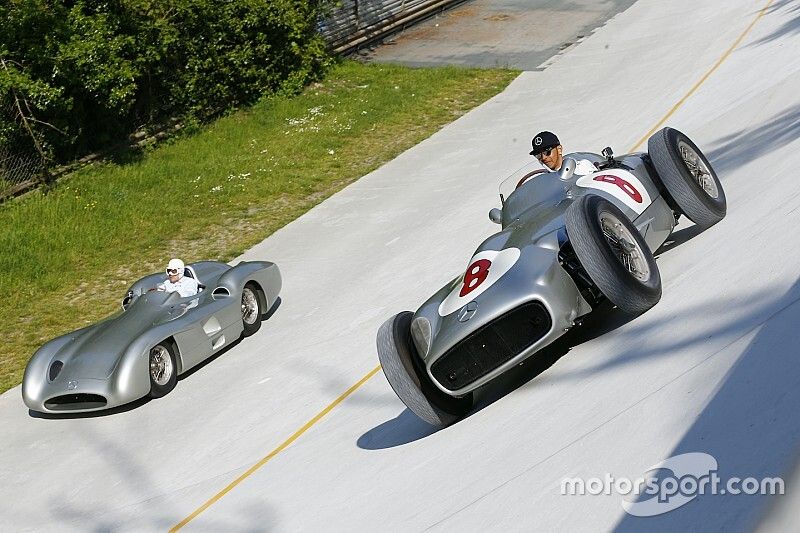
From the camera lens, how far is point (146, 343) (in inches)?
412

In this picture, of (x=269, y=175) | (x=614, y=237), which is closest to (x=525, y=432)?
(x=614, y=237)

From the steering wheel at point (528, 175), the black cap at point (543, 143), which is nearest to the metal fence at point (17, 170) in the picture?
the steering wheel at point (528, 175)

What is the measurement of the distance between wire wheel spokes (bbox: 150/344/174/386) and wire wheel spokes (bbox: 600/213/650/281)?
201 inches

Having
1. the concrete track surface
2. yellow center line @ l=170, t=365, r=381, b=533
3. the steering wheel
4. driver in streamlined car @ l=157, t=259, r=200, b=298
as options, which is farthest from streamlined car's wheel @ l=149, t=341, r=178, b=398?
the steering wheel

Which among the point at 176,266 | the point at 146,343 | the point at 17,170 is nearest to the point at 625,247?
the point at 146,343

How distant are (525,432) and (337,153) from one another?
13.5 metres

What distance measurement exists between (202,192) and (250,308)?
6590mm

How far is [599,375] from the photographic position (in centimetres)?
697

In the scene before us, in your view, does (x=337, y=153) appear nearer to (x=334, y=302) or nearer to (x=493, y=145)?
(x=493, y=145)

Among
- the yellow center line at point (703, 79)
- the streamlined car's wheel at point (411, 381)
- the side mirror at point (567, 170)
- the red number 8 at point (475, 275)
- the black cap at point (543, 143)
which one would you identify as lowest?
the yellow center line at point (703, 79)

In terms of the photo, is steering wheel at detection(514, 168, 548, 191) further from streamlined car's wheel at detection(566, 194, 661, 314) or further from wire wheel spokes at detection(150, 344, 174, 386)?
wire wheel spokes at detection(150, 344, 174, 386)

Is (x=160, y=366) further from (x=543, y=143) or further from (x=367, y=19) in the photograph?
(x=367, y=19)
